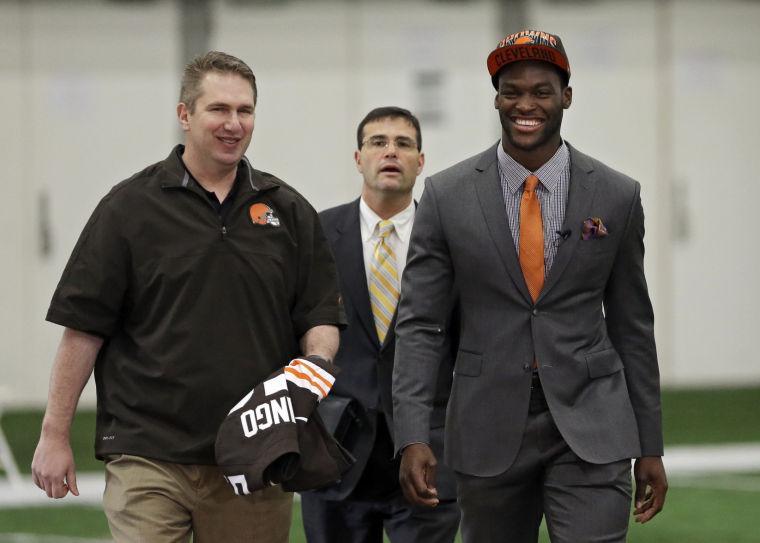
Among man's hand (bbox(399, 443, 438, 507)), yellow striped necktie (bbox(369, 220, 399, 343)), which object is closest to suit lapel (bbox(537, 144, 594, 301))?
man's hand (bbox(399, 443, 438, 507))

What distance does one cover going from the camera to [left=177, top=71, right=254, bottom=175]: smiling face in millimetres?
3787

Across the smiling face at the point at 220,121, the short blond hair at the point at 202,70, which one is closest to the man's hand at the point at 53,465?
the smiling face at the point at 220,121

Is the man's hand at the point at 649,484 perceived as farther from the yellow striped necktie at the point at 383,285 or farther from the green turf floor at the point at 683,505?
the green turf floor at the point at 683,505

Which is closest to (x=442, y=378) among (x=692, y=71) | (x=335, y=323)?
(x=335, y=323)

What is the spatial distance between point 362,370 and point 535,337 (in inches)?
47.4

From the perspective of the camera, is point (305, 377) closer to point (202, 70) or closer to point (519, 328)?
point (519, 328)

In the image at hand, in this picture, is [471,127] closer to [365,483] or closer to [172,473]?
[365,483]

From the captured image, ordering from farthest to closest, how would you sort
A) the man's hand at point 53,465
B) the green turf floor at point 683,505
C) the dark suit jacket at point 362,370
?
the green turf floor at point 683,505
the dark suit jacket at point 362,370
the man's hand at point 53,465

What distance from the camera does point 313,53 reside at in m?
14.2

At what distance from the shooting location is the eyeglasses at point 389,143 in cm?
518

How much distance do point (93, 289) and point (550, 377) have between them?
1.21 metres

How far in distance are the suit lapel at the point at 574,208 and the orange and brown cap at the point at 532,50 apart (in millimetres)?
263

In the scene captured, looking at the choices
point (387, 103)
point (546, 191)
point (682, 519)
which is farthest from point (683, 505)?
point (387, 103)

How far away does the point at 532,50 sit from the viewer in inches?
148
